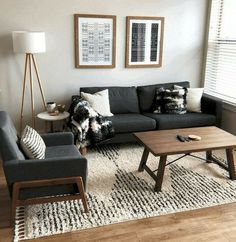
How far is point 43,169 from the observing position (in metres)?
2.49

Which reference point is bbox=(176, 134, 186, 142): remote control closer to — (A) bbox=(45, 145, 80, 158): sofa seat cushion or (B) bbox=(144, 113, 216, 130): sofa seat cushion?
(B) bbox=(144, 113, 216, 130): sofa seat cushion

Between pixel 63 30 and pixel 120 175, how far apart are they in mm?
2282

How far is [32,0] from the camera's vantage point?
159 inches

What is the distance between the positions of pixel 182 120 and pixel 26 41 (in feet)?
7.73

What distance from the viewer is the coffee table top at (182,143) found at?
2.96 meters

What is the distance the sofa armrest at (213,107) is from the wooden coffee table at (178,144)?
82 cm

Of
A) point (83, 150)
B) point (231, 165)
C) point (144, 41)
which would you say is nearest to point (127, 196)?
point (83, 150)

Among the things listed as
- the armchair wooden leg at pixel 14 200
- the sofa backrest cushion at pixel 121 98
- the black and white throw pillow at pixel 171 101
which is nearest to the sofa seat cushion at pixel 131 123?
the sofa backrest cushion at pixel 121 98

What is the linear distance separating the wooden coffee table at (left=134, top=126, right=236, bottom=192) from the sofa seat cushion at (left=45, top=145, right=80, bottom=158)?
746 millimetres

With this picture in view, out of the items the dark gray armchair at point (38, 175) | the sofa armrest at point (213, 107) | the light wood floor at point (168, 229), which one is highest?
the sofa armrest at point (213, 107)

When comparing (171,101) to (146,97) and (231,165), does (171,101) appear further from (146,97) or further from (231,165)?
(231,165)

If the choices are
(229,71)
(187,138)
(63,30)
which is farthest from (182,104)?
(63,30)

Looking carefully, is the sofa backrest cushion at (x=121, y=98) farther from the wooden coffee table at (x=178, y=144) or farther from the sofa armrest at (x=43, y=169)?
the sofa armrest at (x=43, y=169)

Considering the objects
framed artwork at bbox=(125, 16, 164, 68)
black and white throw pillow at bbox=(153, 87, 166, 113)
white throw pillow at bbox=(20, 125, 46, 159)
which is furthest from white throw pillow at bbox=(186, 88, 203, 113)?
white throw pillow at bbox=(20, 125, 46, 159)
